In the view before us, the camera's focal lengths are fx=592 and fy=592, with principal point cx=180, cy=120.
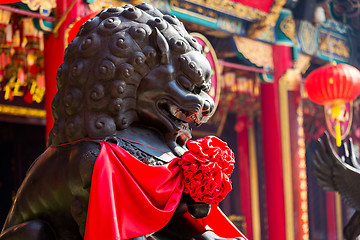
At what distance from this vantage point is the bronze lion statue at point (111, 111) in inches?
57.9

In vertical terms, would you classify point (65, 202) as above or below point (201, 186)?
below

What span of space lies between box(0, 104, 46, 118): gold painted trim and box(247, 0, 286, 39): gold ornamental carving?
2.17 metres

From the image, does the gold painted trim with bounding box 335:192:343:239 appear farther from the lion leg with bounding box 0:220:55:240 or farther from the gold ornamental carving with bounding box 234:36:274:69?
the lion leg with bounding box 0:220:55:240

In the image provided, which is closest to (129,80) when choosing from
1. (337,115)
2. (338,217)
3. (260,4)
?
(260,4)

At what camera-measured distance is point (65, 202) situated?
4.83 feet

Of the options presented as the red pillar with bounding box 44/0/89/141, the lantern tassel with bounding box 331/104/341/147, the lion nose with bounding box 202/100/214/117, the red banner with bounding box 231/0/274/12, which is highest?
the red banner with bounding box 231/0/274/12

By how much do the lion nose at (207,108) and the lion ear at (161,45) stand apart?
0.15m

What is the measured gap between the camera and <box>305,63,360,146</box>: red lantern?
5645mm

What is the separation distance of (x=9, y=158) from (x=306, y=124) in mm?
4334

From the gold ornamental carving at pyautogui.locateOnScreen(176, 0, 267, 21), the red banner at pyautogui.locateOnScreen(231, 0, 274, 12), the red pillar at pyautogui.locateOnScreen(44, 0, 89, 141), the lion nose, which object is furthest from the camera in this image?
the red banner at pyautogui.locateOnScreen(231, 0, 274, 12)

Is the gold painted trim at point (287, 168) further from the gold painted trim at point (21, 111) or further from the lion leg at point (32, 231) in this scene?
the lion leg at point (32, 231)

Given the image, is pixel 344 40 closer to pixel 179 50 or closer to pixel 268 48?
pixel 268 48

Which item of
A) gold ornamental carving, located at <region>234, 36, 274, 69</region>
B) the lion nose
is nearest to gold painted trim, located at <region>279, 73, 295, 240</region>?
gold ornamental carving, located at <region>234, 36, 274, 69</region>

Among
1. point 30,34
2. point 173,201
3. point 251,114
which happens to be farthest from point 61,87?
point 251,114
